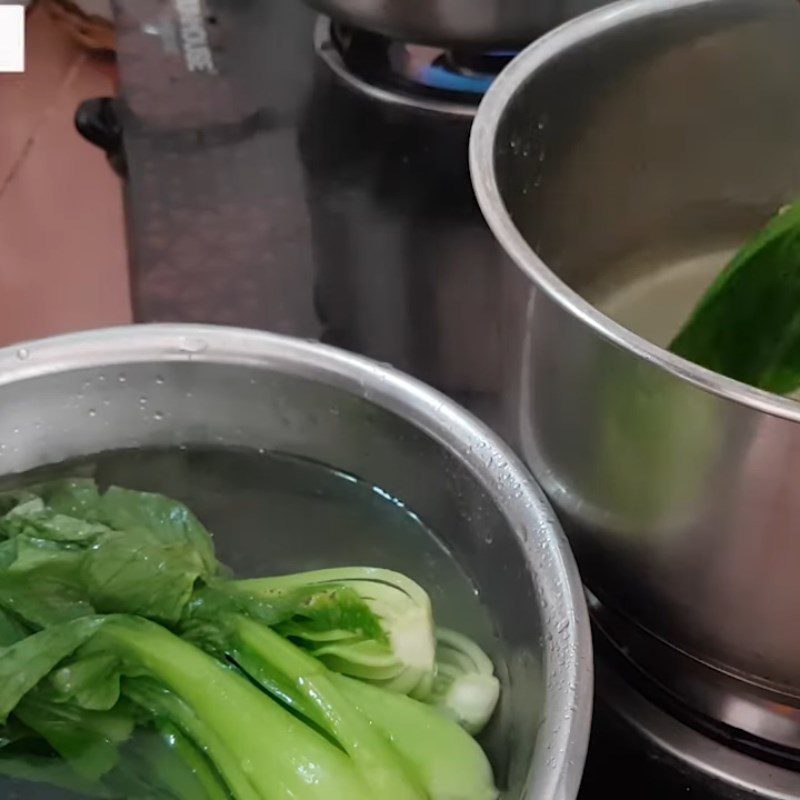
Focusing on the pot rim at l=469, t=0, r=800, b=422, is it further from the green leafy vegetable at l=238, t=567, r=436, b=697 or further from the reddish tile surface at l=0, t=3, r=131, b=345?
the reddish tile surface at l=0, t=3, r=131, b=345

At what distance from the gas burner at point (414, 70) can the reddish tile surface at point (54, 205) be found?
1.28 feet

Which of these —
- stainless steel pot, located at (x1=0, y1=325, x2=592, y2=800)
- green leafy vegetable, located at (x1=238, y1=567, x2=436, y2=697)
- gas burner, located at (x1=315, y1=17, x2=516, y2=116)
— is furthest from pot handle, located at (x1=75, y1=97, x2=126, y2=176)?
green leafy vegetable, located at (x1=238, y1=567, x2=436, y2=697)

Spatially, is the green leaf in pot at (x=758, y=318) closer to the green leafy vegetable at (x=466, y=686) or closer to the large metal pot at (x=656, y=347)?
the large metal pot at (x=656, y=347)

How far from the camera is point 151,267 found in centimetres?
84

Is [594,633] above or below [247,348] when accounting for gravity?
below

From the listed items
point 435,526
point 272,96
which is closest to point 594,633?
point 435,526

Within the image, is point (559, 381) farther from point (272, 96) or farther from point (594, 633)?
point (272, 96)

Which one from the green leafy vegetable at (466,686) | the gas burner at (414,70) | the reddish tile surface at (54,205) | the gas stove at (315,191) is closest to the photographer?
the green leafy vegetable at (466,686)

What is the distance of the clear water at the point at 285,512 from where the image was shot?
2.15 ft

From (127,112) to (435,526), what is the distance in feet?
1.78

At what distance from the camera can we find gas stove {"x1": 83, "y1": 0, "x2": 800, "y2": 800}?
80 centimetres

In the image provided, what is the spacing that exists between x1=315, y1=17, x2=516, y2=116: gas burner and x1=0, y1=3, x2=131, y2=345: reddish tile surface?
390 millimetres

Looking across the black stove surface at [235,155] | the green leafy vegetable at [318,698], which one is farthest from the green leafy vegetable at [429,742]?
the black stove surface at [235,155]

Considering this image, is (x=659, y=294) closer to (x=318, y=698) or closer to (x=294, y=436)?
(x=294, y=436)
